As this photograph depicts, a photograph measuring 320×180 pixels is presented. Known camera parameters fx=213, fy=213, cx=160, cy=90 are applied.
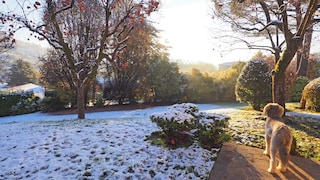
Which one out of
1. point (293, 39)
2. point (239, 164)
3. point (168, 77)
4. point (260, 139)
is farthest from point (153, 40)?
point (239, 164)

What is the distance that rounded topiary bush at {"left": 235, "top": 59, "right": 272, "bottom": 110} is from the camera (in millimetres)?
7957

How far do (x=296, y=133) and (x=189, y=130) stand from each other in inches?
116

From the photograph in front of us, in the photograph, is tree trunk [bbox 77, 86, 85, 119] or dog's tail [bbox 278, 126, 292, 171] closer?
dog's tail [bbox 278, 126, 292, 171]

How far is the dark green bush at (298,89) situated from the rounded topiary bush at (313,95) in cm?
361

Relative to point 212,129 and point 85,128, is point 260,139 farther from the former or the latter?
point 85,128

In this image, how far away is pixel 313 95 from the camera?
25.8ft

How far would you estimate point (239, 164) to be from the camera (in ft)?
10.8

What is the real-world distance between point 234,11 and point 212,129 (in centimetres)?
447

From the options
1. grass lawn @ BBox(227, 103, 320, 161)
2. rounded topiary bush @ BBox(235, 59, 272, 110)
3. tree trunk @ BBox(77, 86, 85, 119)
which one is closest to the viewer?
grass lawn @ BBox(227, 103, 320, 161)

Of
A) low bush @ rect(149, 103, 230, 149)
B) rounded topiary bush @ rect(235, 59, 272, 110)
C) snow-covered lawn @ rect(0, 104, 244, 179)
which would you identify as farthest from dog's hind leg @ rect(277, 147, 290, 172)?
rounded topiary bush @ rect(235, 59, 272, 110)

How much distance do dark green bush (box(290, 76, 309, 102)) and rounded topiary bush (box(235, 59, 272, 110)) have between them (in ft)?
15.4

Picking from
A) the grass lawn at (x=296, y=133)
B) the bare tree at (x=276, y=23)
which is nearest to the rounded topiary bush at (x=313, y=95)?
the grass lawn at (x=296, y=133)

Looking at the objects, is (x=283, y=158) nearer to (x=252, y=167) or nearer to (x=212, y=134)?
(x=252, y=167)

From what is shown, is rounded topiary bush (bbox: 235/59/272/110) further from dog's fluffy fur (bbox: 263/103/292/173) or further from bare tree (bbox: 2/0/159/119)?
dog's fluffy fur (bbox: 263/103/292/173)
